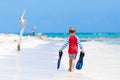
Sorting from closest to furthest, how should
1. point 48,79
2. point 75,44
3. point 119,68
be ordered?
point 48,79
point 75,44
point 119,68

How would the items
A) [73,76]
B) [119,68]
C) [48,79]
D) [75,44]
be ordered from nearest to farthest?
[48,79] → [73,76] → [75,44] → [119,68]

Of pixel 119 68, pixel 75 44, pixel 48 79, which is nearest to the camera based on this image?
pixel 48 79

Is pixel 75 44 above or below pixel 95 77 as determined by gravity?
above

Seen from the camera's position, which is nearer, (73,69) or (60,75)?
(60,75)

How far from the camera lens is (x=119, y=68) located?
1617 cm

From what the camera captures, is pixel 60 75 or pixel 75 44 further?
pixel 75 44

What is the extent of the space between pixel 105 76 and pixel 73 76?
1.07 metres

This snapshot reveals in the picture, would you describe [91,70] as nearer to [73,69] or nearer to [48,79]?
[73,69]

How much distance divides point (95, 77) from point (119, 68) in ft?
10.8

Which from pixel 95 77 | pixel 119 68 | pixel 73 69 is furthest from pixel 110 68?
pixel 95 77

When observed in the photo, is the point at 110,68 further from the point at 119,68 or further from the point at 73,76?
the point at 73,76

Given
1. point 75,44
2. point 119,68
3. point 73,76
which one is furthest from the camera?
point 119,68

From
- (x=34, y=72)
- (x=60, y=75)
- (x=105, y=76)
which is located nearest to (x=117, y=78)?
(x=105, y=76)

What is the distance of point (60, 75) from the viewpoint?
43.4 feet
